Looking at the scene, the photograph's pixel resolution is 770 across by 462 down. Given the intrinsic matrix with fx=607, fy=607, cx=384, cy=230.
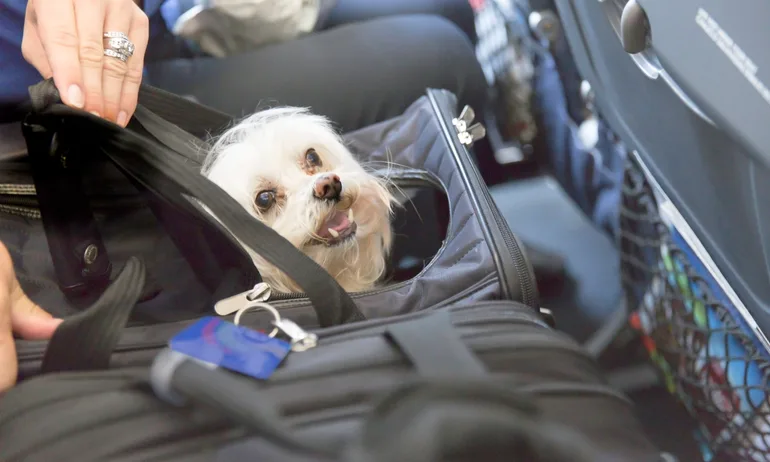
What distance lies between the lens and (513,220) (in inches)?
49.9

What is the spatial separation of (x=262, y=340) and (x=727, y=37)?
1.34ft

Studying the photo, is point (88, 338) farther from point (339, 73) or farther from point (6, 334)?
point (339, 73)

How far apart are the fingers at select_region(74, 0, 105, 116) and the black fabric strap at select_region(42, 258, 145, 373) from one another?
246 mm

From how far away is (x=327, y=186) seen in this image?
75 cm

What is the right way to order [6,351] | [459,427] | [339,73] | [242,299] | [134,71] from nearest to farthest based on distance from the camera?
[459,427], [6,351], [242,299], [134,71], [339,73]

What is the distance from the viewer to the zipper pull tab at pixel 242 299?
534 mm

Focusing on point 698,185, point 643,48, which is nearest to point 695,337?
point 698,185

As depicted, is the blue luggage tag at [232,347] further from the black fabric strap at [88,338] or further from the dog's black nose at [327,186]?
the dog's black nose at [327,186]

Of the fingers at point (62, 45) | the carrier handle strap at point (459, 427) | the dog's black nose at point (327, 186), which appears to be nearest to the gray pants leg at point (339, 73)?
the dog's black nose at point (327, 186)

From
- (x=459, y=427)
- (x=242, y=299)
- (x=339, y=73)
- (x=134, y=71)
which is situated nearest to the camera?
(x=459, y=427)

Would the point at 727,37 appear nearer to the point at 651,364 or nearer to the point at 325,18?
the point at 651,364

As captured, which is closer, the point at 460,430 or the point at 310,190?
the point at 460,430

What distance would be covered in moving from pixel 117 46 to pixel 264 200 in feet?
0.82

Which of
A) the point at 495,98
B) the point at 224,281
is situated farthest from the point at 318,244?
the point at 495,98
